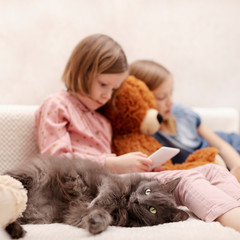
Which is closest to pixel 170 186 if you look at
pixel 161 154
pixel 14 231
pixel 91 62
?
pixel 161 154

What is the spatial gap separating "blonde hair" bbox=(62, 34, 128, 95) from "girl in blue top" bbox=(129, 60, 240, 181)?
0.31 meters

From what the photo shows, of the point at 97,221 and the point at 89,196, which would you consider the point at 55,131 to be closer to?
the point at 89,196

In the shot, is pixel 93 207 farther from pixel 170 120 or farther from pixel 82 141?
pixel 170 120

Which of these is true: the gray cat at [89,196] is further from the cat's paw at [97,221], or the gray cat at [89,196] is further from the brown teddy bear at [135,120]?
the brown teddy bear at [135,120]

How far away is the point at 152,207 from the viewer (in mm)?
879

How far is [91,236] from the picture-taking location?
752mm

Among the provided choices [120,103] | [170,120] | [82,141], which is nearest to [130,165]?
[82,141]

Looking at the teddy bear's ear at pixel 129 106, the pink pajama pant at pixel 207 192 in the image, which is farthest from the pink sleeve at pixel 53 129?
the pink pajama pant at pixel 207 192

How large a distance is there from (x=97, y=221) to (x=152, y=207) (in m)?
0.20

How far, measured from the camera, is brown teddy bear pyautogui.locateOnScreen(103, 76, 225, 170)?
1511 mm

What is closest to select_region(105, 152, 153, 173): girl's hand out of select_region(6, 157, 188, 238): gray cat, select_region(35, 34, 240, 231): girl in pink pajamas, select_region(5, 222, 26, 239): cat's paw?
select_region(35, 34, 240, 231): girl in pink pajamas

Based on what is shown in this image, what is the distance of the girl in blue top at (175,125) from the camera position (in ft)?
5.61

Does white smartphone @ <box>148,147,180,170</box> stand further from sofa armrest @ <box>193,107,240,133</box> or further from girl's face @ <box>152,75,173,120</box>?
sofa armrest @ <box>193,107,240,133</box>

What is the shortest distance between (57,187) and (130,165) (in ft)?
1.18
